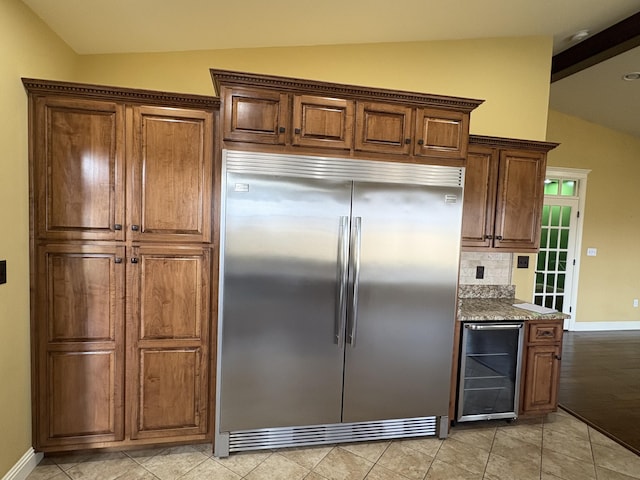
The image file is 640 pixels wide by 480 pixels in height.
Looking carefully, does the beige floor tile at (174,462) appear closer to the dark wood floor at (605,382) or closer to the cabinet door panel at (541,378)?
the cabinet door panel at (541,378)

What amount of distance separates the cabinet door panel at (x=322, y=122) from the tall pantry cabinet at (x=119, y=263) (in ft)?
1.70

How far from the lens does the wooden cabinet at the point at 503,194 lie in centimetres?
295

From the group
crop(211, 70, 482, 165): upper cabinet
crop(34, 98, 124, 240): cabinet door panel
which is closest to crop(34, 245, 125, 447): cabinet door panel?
crop(34, 98, 124, 240): cabinet door panel

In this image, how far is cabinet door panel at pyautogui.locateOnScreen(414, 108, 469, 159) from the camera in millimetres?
2465

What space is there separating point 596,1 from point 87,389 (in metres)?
4.45

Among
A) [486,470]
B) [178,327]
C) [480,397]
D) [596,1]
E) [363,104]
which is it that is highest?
[596,1]

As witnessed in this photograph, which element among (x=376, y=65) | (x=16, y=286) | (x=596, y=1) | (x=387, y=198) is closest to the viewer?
(x=16, y=286)

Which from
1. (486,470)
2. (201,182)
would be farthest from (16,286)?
(486,470)

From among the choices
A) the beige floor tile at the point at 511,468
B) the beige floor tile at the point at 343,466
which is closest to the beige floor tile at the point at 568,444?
the beige floor tile at the point at 511,468

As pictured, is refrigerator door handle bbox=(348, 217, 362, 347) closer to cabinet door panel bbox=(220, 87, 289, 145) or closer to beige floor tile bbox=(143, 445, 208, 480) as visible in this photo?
cabinet door panel bbox=(220, 87, 289, 145)

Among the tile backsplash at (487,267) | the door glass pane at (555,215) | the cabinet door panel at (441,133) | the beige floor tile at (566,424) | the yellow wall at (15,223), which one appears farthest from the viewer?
the door glass pane at (555,215)

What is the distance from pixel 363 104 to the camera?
236cm

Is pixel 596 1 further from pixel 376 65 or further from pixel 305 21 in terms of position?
pixel 305 21

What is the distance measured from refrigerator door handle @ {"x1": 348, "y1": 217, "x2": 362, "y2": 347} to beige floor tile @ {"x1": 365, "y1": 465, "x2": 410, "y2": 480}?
2.48 ft
